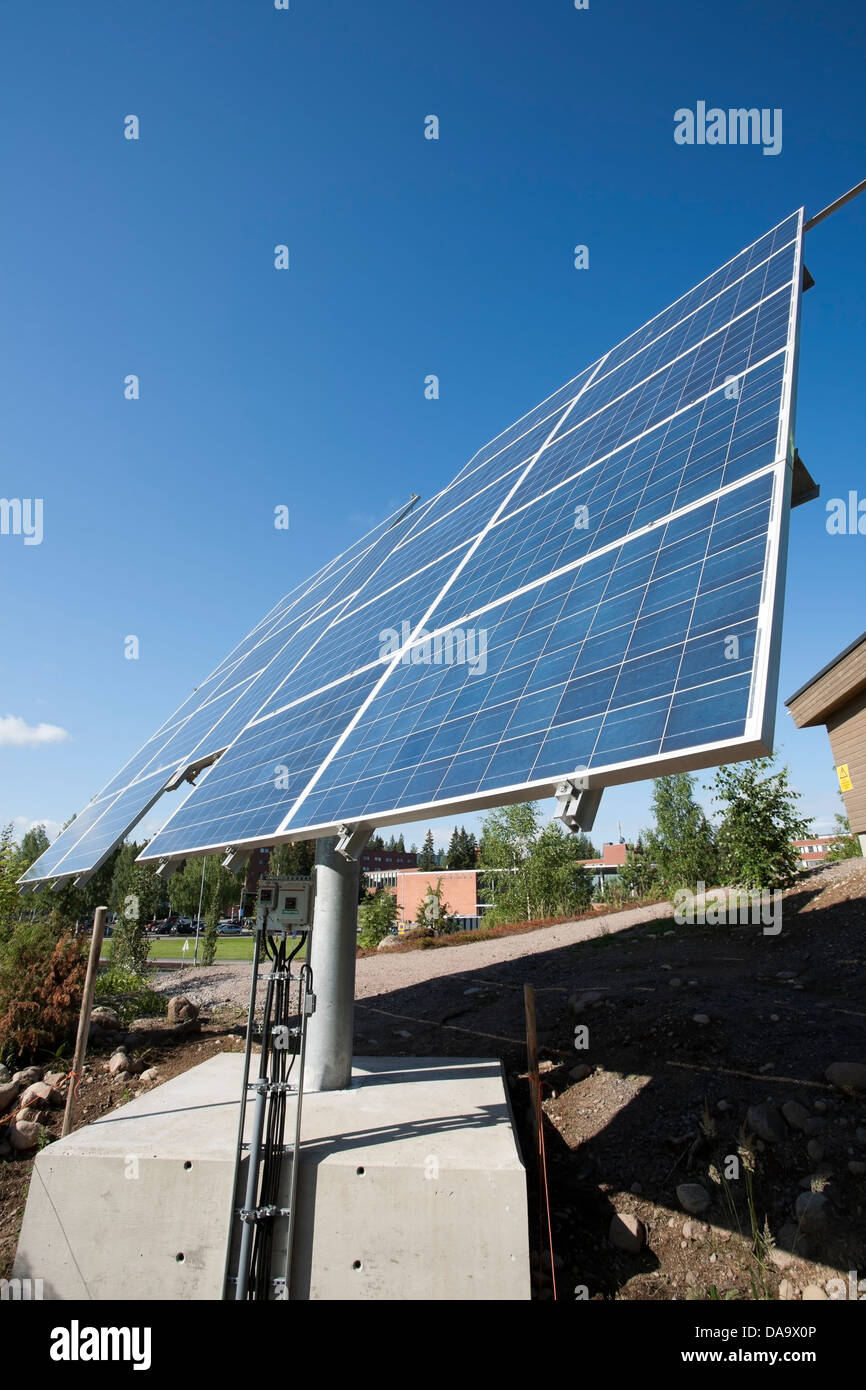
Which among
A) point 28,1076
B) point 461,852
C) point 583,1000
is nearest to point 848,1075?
point 583,1000

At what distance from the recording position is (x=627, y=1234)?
6852mm

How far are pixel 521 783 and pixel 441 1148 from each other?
421cm

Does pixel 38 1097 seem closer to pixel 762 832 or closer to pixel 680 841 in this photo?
pixel 762 832

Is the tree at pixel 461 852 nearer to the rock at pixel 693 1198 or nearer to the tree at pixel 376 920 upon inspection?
the tree at pixel 376 920

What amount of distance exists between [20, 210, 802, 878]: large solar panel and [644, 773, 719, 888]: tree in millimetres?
850

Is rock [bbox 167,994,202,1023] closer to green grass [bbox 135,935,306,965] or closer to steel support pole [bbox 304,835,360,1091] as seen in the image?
steel support pole [bbox 304,835,360,1091]

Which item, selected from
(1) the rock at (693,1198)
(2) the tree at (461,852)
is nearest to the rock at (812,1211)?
(1) the rock at (693,1198)

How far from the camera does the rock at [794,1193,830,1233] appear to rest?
6414 mm

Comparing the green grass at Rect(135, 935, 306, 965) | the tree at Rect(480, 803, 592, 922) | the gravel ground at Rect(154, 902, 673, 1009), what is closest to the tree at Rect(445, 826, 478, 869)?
the green grass at Rect(135, 935, 306, 965)

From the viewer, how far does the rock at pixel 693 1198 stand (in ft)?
22.9

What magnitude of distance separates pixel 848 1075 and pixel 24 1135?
11.1 metres

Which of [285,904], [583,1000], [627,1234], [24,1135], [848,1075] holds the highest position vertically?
[285,904]

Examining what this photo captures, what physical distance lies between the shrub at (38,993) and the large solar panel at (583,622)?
4.74 m
